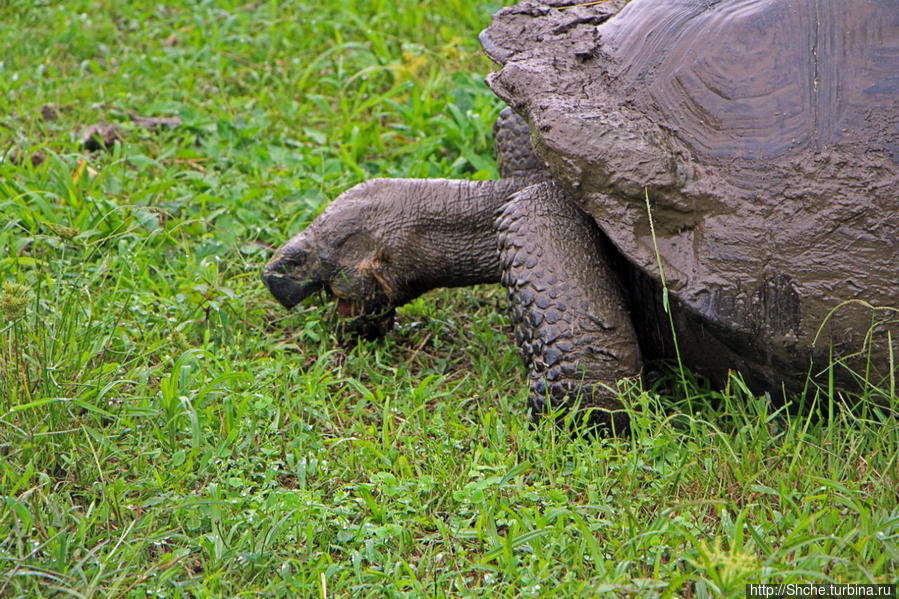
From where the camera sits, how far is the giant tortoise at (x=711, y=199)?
2459 mm

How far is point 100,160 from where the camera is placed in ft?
14.4

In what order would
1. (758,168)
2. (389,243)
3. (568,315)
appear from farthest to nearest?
1. (389,243)
2. (568,315)
3. (758,168)

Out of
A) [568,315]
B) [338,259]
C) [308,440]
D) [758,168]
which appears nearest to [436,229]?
[338,259]

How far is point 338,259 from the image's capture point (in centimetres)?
338

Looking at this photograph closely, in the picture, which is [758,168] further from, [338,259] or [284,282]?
[284,282]

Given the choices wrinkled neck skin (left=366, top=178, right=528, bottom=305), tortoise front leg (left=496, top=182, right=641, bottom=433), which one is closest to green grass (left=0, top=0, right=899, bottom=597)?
tortoise front leg (left=496, top=182, right=641, bottom=433)

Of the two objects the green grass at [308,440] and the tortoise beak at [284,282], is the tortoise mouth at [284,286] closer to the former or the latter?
the tortoise beak at [284,282]

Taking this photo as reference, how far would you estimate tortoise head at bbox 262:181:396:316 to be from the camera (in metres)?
3.36

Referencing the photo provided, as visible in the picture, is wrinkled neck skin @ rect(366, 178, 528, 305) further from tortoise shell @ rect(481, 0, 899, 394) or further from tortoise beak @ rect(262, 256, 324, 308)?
tortoise shell @ rect(481, 0, 899, 394)

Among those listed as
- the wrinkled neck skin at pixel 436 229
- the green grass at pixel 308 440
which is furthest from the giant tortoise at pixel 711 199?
the wrinkled neck skin at pixel 436 229

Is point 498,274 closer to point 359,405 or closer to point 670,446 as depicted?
point 359,405

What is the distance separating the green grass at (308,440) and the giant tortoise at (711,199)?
195 millimetres

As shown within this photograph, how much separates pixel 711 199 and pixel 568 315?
0.53m

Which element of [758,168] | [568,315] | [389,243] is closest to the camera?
[758,168]
